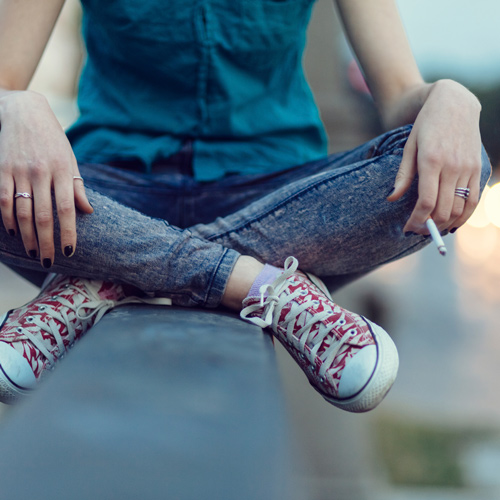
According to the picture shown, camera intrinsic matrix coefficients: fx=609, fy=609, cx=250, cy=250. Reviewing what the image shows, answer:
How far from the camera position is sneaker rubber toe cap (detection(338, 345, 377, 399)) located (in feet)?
2.17

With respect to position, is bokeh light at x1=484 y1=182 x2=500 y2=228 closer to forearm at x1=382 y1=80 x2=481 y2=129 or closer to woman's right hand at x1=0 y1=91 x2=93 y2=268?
forearm at x1=382 y1=80 x2=481 y2=129

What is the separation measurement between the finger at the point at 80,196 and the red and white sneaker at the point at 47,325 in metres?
0.13

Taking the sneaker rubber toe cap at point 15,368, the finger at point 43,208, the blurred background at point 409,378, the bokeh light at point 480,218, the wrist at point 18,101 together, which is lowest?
the bokeh light at point 480,218

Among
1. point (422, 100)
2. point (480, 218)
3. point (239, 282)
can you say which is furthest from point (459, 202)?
point (480, 218)

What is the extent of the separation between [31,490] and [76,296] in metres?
0.48

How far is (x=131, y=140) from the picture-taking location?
103cm

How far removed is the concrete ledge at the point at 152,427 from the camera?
1.20ft

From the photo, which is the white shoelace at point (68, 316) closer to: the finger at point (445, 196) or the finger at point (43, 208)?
the finger at point (43, 208)

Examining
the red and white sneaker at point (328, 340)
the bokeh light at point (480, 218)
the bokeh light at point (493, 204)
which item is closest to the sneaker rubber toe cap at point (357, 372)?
the red and white sneaker at point (328, 340)

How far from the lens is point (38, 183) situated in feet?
2.27

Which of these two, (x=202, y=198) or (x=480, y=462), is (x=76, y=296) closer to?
(x=202, y=198)

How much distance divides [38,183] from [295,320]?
0.34 meters

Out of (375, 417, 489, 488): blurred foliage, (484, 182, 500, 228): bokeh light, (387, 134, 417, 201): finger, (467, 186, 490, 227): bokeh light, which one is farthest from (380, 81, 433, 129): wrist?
(467, 186, 490, 227): bokeh light

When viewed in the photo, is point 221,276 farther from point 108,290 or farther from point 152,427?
point 152,427
